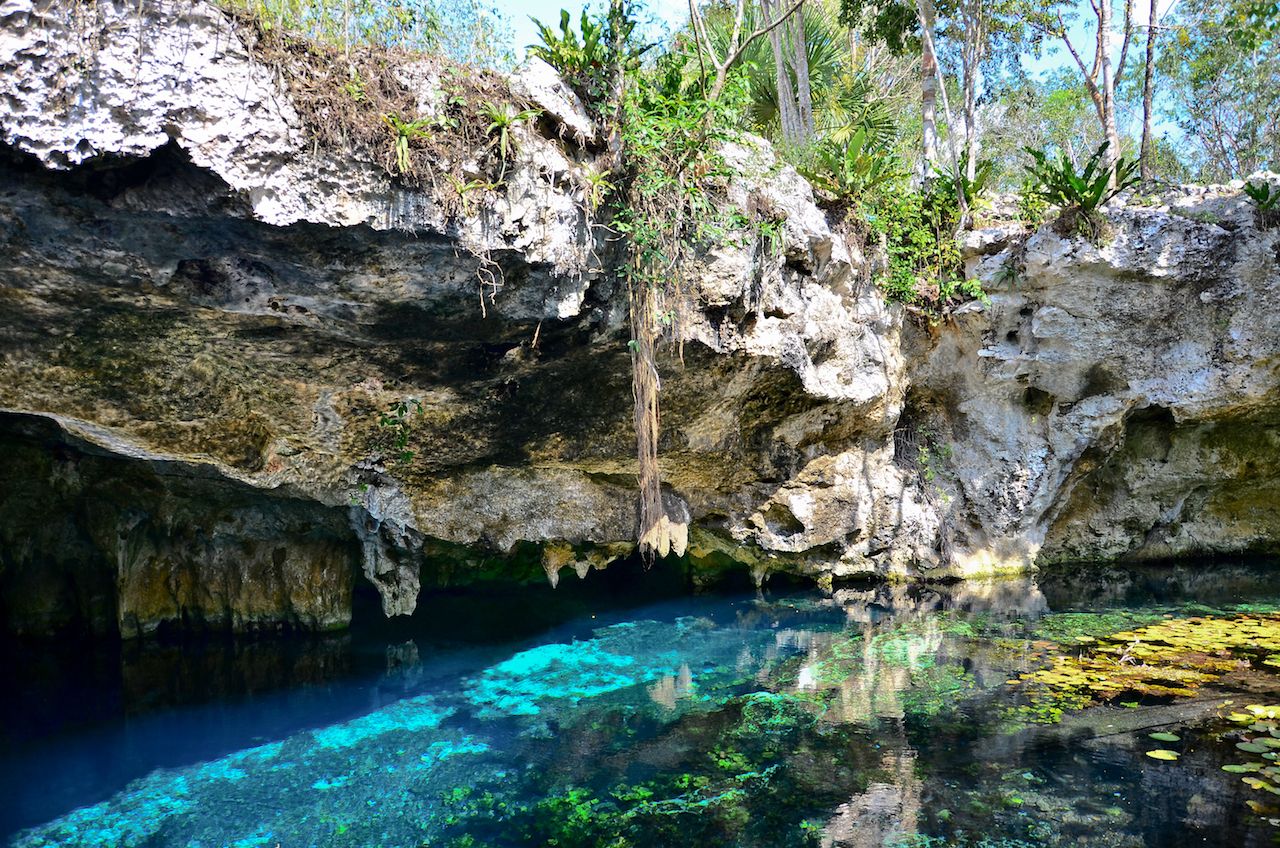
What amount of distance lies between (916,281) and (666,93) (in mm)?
4835

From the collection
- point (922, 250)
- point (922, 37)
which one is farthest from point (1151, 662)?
point (922, 37)

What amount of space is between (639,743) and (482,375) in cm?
379

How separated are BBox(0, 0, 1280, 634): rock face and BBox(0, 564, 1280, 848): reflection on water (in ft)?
4.97

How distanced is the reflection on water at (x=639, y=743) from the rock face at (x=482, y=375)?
59.7 inches

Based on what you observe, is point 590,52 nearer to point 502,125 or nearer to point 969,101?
point 502,125

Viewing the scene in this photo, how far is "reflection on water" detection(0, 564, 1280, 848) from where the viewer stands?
454 cm

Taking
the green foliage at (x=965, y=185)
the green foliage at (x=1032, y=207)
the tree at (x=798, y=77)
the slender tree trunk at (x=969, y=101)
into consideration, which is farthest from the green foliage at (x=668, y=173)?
the slender tree trunk at (x=969, y=101)

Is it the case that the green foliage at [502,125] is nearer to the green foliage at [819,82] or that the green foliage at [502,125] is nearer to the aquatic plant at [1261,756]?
the aquatic plant at [1261,756]

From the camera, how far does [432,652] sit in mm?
9172

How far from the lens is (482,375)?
25.6ft

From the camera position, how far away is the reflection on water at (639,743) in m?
4.54

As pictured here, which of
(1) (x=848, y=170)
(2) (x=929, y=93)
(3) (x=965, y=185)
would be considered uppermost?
(2) (x=929, y=93)

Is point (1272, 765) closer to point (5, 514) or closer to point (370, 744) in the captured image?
point (370, 744)

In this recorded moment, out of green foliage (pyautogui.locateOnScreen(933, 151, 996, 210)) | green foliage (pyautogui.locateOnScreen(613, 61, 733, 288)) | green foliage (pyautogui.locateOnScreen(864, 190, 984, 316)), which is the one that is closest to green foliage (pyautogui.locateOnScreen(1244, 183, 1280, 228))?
green foliage (pyautogui.locateOnScreen(933, 151, 996, 210))
